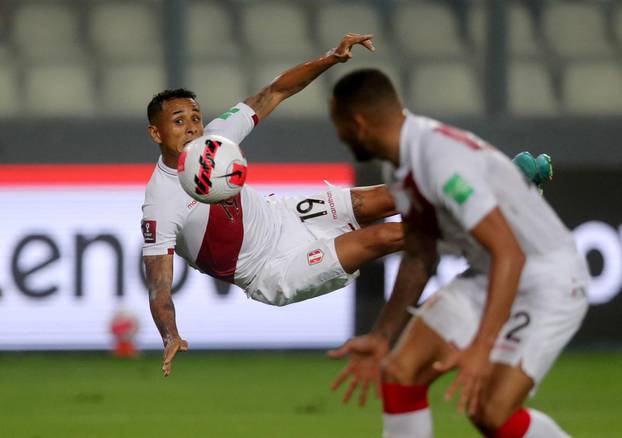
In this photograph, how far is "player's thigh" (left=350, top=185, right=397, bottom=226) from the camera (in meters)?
7.56

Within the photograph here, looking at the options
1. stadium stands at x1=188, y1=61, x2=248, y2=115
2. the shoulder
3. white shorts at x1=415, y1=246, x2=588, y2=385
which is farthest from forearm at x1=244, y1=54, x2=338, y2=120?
stadium stands at x1=188, y1=61, x2=248, y2=115

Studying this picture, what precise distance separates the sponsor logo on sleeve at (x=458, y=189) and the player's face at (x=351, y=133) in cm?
41

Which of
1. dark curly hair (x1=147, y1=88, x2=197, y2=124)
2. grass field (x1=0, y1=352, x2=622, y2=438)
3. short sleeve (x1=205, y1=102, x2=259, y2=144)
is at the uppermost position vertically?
dark curly hair (x1=147, y1=88, x2=197, y2=124)

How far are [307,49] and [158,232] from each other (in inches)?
247

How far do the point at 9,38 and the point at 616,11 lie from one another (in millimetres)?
5788

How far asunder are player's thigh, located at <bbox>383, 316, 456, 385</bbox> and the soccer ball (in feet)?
5.27

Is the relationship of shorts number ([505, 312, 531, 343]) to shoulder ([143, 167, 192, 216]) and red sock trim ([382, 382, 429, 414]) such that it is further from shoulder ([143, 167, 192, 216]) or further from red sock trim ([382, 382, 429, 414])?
shoulder ([143, 167, 192, 216])

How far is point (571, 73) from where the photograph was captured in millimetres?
13477

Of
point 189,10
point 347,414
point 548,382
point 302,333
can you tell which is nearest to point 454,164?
point 347,414

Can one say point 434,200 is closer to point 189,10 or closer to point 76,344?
point 76,344

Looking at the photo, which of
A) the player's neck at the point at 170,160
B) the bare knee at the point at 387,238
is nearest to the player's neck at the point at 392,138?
the bare knee at the point at 387,238

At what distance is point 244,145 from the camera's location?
40.2ft

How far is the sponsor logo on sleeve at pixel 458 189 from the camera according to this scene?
478 cm

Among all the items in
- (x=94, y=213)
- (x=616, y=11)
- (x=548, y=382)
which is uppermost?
(x=616, y=11)
